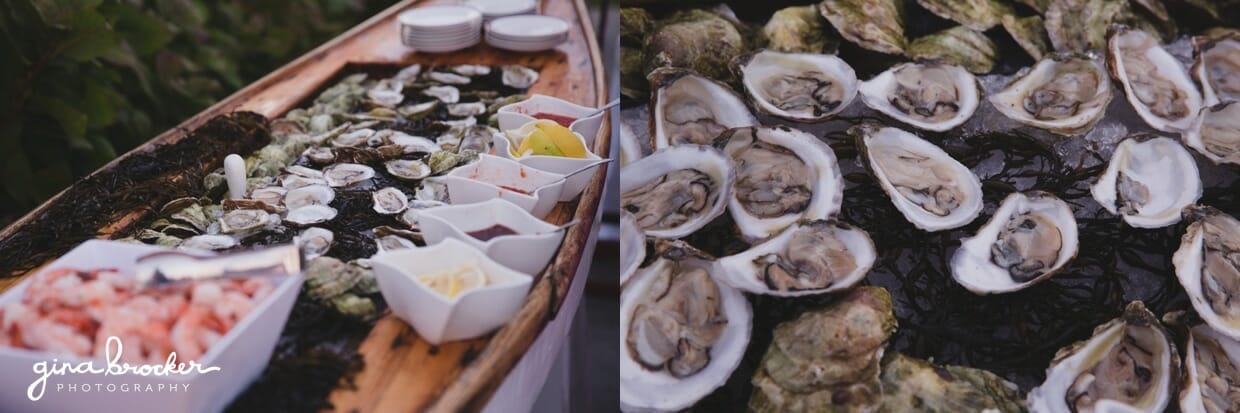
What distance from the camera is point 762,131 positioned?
106 centimetres

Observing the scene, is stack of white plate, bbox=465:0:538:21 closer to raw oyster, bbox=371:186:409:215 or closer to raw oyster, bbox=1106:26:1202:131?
raw oyster, bbox=371:186:409:215

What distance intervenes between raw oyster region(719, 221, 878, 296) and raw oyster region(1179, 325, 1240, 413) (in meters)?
0.33

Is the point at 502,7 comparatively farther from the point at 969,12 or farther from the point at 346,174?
the point at 969,12

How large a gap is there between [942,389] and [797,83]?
19.9 inches

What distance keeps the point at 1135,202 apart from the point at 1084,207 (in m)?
0.06

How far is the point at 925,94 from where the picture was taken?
1170 mm

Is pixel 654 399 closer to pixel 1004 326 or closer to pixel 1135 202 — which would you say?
pixel 1004 326

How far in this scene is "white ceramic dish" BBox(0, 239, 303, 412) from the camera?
30.5 inches

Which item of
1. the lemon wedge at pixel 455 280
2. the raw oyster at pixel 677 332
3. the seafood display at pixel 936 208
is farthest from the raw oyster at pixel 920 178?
the lemon wedge at pixel 455 280

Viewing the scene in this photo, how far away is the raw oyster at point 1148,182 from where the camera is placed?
1018mm

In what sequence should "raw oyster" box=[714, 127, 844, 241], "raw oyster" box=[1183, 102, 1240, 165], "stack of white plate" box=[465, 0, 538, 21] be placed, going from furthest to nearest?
"stack of white plate" box=[465, 0, 538, 21] → "raw oyster" box=[1183, 102, 1240, 165] → "raw oyster" box=[714, 127, 844, 241]

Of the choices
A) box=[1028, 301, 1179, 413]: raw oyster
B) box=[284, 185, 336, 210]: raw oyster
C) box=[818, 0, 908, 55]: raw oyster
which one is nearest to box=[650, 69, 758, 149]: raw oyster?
box=[818, 0, 908, 55]: raw oyster

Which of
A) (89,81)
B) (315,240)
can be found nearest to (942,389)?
(315,240)

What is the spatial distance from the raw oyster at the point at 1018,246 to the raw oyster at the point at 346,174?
0.96 m
